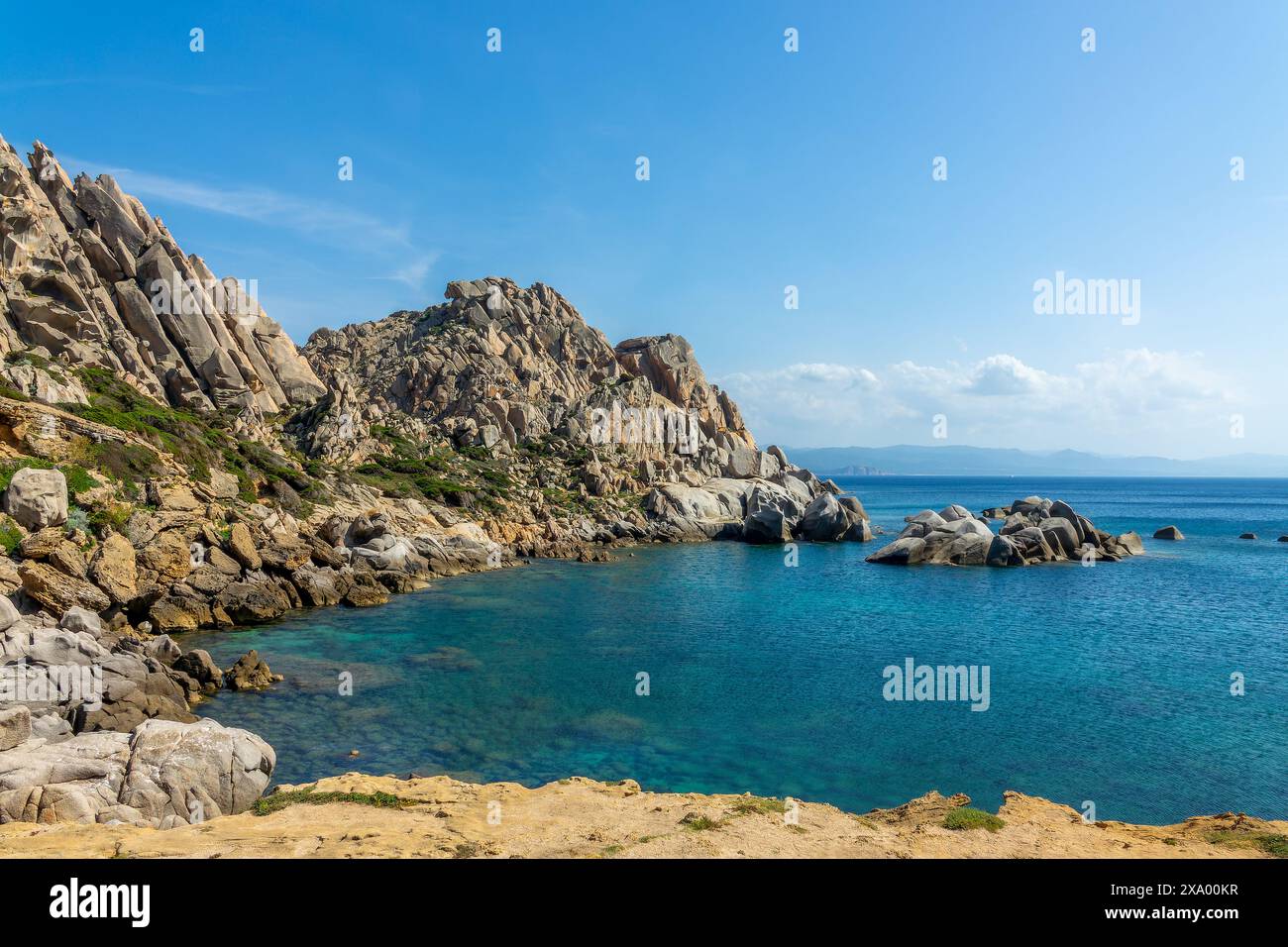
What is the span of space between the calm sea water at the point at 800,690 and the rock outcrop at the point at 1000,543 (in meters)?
11.1

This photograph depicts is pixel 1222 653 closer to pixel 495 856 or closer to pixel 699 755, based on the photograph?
pixel 699 755

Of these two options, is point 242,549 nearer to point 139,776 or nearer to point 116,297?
point 139,776

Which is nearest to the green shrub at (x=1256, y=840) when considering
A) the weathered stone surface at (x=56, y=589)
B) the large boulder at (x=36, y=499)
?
the weathered stone surface at (x=56, y=589)

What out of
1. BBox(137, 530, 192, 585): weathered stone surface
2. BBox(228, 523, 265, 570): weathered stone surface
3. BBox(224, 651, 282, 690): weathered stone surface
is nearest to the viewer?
BBox(224, 651, 282, 690): weathered stone surface

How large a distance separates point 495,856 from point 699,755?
12041 millimetres

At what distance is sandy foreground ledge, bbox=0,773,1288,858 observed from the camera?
46.8 feet

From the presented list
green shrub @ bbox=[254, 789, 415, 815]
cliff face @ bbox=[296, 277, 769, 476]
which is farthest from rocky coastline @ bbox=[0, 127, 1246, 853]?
green shrub @ bbox=[254, 789, 415, 815]

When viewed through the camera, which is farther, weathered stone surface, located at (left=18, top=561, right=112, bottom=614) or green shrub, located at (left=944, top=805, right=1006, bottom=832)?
weathered stone surface, located at (left=18, top=561, right=112, bottom=614)

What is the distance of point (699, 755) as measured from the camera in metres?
24.8

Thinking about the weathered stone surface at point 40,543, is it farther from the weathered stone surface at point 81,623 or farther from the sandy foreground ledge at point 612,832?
the sandy foreground ledge at point 612,832

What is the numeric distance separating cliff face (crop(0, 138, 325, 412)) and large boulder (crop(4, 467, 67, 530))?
20732 mm

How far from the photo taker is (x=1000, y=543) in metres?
72.6

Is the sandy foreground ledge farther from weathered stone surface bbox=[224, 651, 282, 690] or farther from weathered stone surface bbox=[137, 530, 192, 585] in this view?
weathered stone surface bbox=[137, 530, 192, 585]
